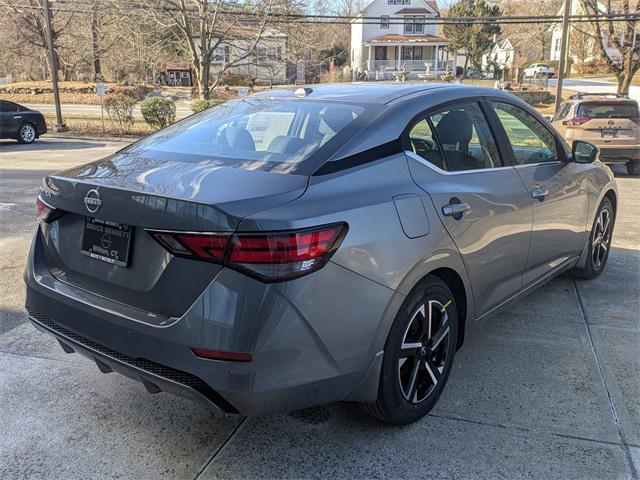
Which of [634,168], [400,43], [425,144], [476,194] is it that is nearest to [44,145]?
[634,168]

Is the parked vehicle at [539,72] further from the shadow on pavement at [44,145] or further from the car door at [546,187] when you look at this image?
the car door at [546,187]

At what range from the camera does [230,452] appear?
2777 millimetres

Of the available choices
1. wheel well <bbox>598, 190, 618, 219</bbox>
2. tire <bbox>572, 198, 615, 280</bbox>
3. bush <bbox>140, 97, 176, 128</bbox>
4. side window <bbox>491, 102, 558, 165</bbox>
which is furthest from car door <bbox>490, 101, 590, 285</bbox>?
bush <bbox>140, 97, 176, 128</bbox>

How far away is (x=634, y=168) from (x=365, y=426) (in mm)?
11364

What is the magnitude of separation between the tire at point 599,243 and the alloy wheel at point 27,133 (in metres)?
17.1

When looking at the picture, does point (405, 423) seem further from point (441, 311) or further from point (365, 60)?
point (365, 60)

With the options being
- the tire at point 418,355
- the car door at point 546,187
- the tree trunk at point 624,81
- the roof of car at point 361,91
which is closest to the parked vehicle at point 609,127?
the car door at point 546,187

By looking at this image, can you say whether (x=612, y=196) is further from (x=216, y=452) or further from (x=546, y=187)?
(x=216, y=452)

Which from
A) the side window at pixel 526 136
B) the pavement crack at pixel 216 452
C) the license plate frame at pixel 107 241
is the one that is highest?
the side window at pixel 526 136

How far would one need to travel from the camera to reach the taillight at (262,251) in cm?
217

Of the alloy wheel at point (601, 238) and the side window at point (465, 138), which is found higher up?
the side window at point (465, 138)

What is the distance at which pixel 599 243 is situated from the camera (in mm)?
5113

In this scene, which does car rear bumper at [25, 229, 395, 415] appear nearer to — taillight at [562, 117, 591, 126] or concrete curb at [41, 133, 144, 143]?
taillight at [562, 117, 591, 126]

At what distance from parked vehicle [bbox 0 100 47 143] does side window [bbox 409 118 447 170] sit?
17.0 meters
